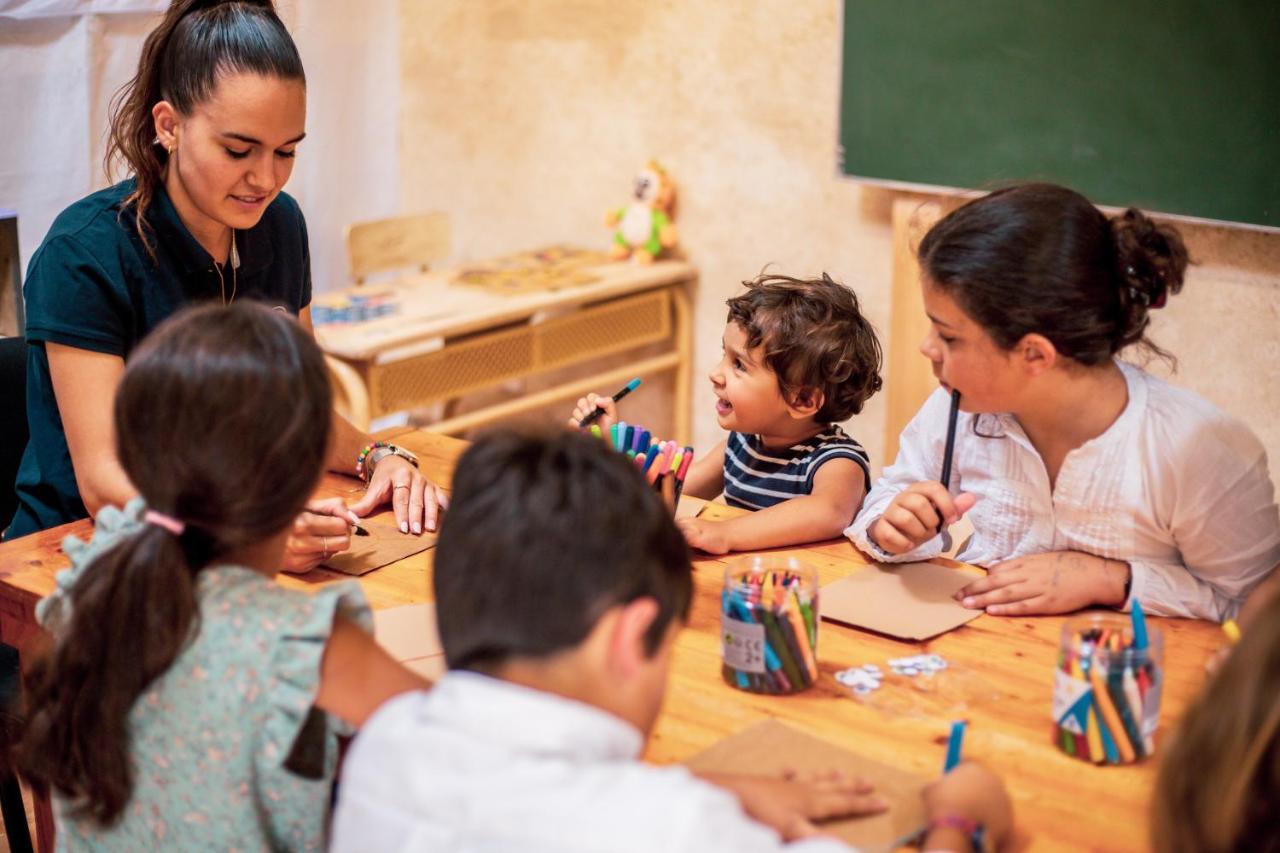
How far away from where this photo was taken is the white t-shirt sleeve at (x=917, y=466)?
184 cm

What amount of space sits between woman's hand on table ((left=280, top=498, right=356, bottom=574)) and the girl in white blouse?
0.66 meters

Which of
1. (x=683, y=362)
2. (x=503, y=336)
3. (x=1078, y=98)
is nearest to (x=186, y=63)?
(x=503, y=336)

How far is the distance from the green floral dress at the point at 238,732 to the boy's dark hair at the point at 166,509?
20mm

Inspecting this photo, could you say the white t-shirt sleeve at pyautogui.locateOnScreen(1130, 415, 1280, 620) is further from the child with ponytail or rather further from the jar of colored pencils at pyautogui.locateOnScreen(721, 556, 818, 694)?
the child with ponytail

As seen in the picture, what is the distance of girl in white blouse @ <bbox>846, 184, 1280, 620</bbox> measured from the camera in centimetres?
161

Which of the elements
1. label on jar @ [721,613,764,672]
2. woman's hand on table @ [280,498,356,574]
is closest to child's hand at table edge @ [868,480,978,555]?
label on jar @ [721,613,764,672]

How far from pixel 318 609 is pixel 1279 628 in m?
0.73

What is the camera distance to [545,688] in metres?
1.01

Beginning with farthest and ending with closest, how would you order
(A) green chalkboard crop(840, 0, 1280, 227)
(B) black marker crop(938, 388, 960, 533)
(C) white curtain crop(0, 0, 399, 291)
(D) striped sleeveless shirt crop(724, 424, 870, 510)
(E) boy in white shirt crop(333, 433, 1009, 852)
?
(C) white curtain crop(0, 0, 399, 291) → (A) green chalkboard crop(840, 0, 1280, 227) → (D) striped sleeveless shirt crop(724, 424, 870, 510) → (B) black marker crop(938, 388, 960, 533) → (E) boy in white shirt crop(333, 433, 1009, 852)

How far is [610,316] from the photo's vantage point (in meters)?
3.90

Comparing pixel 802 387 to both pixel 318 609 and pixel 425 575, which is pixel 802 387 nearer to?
pixel 425 575

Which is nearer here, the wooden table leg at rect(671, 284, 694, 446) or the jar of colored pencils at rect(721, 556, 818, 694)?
the jar of colored pencils at rect(721, 556, 818, 694)

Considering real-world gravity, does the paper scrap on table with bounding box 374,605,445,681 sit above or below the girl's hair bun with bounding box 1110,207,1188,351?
below

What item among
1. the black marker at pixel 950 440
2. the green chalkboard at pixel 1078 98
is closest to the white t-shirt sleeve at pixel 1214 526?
the black marker at pixel 950 440
